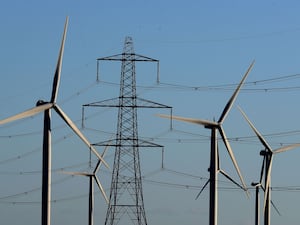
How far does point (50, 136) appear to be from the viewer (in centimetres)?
13325

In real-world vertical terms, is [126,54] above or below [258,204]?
above

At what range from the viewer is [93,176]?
604ft

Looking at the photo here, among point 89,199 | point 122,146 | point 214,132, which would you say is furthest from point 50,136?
point 89,199

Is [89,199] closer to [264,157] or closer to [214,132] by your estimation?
[264,157]

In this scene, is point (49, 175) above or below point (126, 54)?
below

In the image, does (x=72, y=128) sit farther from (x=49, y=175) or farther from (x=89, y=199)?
(x=89, y=199)

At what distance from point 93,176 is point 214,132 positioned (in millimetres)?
38575

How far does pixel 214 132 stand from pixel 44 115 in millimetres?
17611

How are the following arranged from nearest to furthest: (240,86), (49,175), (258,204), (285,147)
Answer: (49,175), (240,86), (285,147), (258,204)

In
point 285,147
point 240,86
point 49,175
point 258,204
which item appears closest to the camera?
point 49,175

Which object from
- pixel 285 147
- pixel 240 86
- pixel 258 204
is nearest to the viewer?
pixel 240 86

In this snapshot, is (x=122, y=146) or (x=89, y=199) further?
(x=89, y=199)

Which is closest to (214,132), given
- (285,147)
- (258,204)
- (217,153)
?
(217,153)

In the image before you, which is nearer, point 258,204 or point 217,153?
point 217,153
